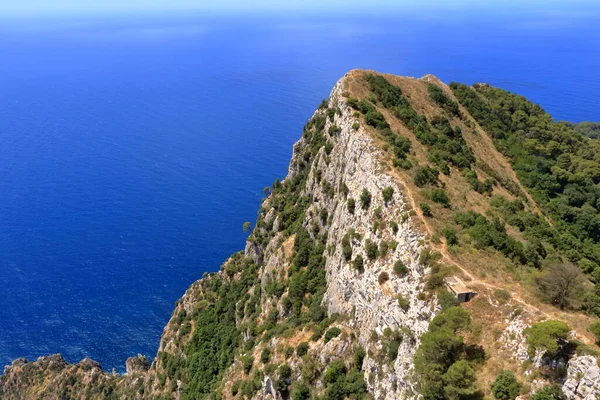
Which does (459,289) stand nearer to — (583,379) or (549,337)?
(549,337)

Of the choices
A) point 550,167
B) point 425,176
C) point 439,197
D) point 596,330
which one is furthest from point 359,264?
point 550,167

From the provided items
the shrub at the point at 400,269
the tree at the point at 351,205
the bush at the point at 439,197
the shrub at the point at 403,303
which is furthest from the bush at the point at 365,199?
the shrub at the point at 403,303

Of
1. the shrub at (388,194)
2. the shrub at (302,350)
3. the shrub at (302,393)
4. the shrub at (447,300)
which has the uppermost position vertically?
the shrub at (388,194)

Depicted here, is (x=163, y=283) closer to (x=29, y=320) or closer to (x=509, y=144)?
(x=29, y=320)

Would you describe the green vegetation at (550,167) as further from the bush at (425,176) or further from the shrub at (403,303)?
the shrub at (403,303)

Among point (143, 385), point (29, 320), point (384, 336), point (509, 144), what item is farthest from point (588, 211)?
point (29, 320)

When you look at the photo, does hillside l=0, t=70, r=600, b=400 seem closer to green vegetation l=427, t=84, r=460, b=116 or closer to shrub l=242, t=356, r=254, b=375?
green vegetation l=427, t=84, r=460, b=116

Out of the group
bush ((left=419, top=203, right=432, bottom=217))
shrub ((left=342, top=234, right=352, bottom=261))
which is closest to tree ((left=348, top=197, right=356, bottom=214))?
shrub ((left=342, top=234, right=352, bottom=261))
